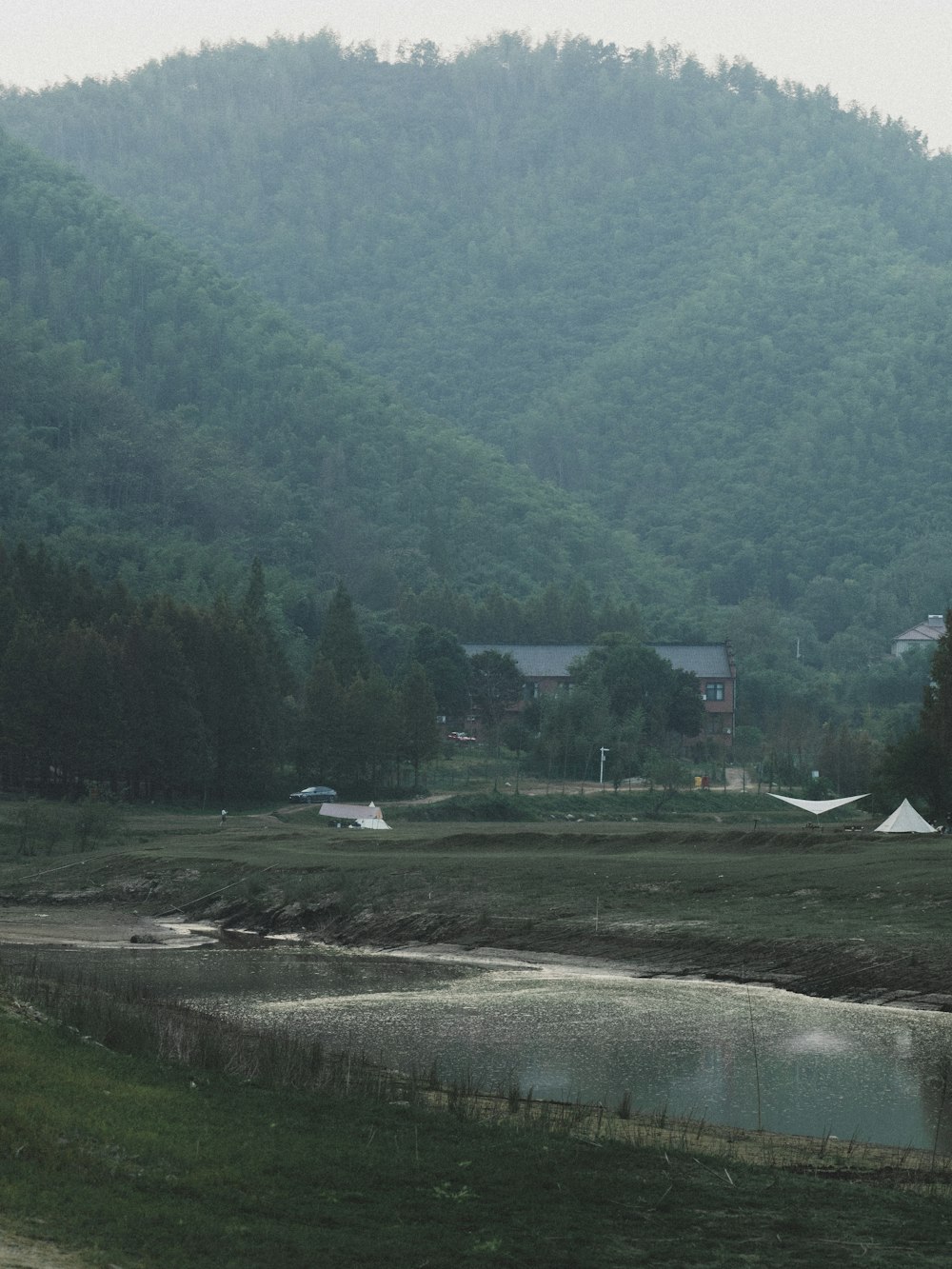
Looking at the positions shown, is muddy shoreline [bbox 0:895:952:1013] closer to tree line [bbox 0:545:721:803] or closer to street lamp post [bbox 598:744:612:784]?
tree line [bbox 0:545:721:803]

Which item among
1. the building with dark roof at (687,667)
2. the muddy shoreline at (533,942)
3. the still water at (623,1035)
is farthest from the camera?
the building with dark roof at (687,667)

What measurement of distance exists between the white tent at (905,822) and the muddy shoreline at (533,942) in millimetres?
18878

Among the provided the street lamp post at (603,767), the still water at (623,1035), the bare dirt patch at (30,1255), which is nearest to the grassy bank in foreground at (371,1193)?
the bare dirt patch at (30,1255)

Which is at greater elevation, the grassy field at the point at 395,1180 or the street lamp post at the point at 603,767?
the street lamp post at the point at 603,767

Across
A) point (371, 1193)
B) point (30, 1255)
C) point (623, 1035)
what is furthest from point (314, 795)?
point (30, 1255)

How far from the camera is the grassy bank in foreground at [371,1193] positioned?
17234 millimetres

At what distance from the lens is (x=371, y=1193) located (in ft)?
63.0

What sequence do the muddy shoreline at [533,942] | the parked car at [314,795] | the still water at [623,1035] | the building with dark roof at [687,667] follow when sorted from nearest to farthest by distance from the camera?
the still water at [623,1035]
the muddy shoreline at [533,942]
the parked car at [314,795]
the building with dark roof at [687,667]

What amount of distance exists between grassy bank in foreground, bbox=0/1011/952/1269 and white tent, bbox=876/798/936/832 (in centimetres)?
4229

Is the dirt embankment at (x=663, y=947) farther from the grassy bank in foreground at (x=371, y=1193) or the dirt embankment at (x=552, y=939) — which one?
the grassy bank in foreground at (x=371, y=1193)

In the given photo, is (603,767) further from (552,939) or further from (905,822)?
(552,939)

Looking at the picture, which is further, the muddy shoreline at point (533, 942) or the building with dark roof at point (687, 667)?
A: the building with dark roof at point (687, 667)

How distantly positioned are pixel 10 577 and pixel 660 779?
42023mm

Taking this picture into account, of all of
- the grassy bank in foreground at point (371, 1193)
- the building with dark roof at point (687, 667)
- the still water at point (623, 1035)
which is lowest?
the still water at point (623, 1035)
